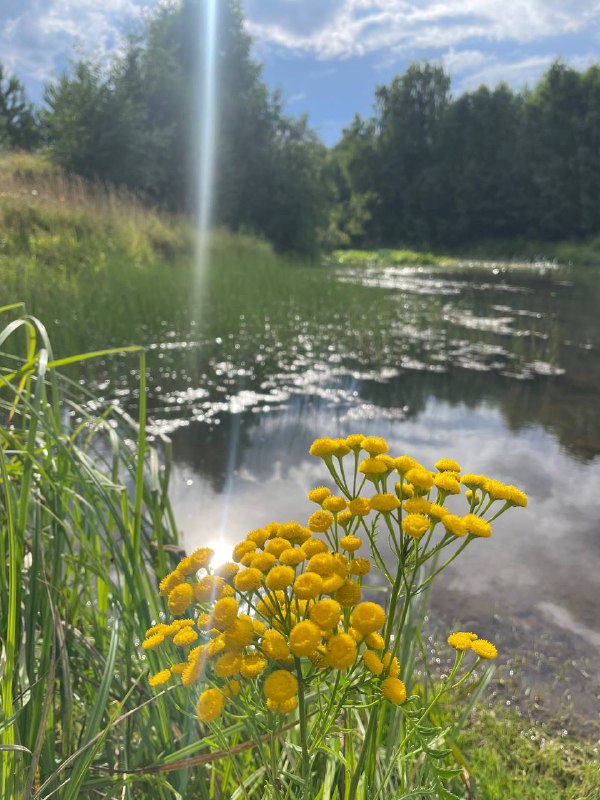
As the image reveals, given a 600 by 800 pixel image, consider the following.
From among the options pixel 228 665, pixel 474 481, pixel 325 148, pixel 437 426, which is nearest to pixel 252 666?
pixel 228 665

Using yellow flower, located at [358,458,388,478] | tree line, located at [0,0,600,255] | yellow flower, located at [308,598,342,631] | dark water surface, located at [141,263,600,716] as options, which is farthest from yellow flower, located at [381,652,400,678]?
tree line, located at [0,0,600,255]

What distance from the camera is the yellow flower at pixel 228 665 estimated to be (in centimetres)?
55

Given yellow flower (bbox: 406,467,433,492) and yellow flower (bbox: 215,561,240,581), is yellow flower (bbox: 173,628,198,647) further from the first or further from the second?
yellow flower (bbox: 406,467,433,492)

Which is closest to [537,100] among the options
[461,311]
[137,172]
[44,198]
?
[137,172]

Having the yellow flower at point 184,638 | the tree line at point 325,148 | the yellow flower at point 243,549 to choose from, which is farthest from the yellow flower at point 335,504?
the tree line at point 325,148

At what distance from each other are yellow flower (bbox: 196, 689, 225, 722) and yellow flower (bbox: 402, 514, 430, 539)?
27 centimetres

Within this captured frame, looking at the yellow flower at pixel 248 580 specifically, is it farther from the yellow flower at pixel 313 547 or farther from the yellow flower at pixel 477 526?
the yellow flower at pixel 477 526

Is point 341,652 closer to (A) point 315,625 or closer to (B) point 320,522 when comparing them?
(A) point 315,625

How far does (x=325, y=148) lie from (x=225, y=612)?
2118cm

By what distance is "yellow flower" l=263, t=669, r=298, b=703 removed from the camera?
0.55m

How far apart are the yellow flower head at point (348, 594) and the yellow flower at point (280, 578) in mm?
64

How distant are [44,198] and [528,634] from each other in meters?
8.95

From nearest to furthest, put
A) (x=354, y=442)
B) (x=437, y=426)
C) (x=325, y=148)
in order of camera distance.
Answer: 1. (x=354, y=442)
2. (x=437, y=426)
3. (x=325, y=148)

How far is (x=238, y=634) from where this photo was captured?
0.57m
